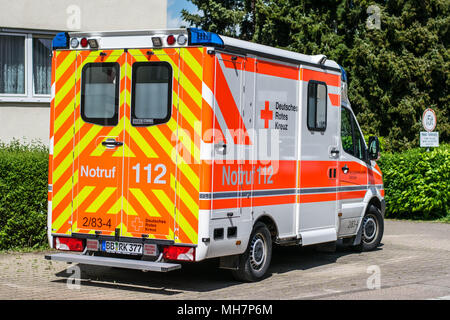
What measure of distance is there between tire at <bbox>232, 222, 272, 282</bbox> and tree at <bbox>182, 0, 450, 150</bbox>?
49.4 feet

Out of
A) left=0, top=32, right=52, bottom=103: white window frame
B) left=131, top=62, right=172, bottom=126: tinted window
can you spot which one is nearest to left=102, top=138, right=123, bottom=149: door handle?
left=131, top=62, right=172, bottom=126: tinted window

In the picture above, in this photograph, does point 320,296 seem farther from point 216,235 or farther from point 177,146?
point 177,146

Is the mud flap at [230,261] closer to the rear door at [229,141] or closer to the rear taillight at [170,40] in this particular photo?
the rear door at [229,141]

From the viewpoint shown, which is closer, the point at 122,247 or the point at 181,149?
the point at 181,149

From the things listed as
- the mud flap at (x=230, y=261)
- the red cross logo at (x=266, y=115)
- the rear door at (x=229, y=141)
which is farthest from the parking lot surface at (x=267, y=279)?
the red cross logo at (x=266, y=115)

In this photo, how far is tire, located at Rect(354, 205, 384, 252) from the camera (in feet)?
40.6

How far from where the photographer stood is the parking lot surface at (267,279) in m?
8.58

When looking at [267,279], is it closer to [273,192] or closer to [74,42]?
[273,192]

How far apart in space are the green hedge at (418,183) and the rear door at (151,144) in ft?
34.0

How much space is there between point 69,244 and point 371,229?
553cm

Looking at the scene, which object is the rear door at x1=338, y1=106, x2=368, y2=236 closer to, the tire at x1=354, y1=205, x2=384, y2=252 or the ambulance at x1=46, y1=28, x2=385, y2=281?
the tire at x1=354, y1=205, x2=384, y2=252

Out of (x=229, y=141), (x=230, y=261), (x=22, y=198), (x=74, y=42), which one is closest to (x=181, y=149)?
(x=229, y=141)

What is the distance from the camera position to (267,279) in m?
9.70
